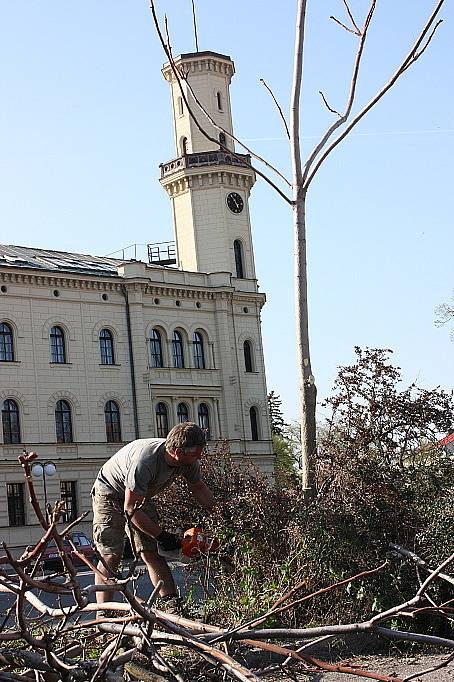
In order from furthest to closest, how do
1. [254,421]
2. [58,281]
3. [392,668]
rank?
1. [254,421]
2. [58,281]
3. [392,668]

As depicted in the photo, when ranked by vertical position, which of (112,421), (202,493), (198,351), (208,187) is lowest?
(202,493)

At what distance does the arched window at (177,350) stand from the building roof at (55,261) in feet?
14.7

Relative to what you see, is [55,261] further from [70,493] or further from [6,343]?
[70,493]

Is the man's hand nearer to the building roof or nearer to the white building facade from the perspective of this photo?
the white building facade

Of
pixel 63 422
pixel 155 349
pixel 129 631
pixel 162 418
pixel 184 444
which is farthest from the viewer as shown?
pixel 155 349

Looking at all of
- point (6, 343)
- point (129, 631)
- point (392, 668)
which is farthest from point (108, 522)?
point (6, 343)

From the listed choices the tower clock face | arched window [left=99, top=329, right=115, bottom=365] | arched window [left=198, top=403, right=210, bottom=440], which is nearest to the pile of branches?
arched window [left=99, top=329, right=115, bottom=365]

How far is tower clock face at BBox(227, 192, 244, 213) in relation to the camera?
212ft

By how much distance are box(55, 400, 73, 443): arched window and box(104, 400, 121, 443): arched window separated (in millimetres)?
2104

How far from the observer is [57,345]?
53.6 meters

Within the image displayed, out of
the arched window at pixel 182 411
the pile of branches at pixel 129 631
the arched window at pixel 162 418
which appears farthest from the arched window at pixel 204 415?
the pile of branches at pixel 129 631

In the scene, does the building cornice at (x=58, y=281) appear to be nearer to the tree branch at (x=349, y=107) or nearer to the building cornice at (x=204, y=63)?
the building cornice at (x=204, y=63)

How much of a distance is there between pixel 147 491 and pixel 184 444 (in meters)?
0.43

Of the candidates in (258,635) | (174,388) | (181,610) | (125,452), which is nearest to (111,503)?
(125,452)
